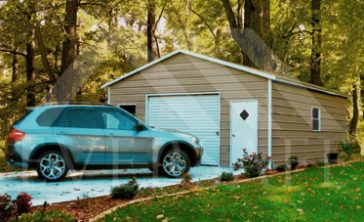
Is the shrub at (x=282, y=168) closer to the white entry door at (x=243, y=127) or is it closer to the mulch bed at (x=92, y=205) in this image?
the white entry door at (x=243, y=127)

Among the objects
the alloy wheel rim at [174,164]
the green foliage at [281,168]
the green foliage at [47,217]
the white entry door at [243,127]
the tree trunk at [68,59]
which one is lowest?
the green foliage at [47,217]

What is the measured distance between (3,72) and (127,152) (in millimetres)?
29594

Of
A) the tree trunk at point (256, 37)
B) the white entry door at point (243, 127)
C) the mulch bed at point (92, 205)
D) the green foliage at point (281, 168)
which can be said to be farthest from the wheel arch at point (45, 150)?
the tree trunk at point (256, 37)

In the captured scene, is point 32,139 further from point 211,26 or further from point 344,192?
point 211,26

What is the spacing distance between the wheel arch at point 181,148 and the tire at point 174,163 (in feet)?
0.29

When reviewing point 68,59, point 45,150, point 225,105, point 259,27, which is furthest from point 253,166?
point 68,59

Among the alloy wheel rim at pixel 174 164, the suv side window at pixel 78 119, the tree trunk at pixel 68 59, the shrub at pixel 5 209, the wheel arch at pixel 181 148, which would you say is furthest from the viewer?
the tree trunk at pixel 68 59

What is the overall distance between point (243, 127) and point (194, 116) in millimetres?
1855

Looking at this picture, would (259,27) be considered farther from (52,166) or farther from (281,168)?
(52,166)

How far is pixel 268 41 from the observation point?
20.4 metres

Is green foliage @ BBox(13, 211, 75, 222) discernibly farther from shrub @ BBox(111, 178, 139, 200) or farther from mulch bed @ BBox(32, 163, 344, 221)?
shrub @ BBox(111, 178, 139, 200)

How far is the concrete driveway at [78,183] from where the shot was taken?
341 inches

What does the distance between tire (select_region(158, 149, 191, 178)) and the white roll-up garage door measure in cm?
368

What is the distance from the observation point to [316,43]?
25.0m
